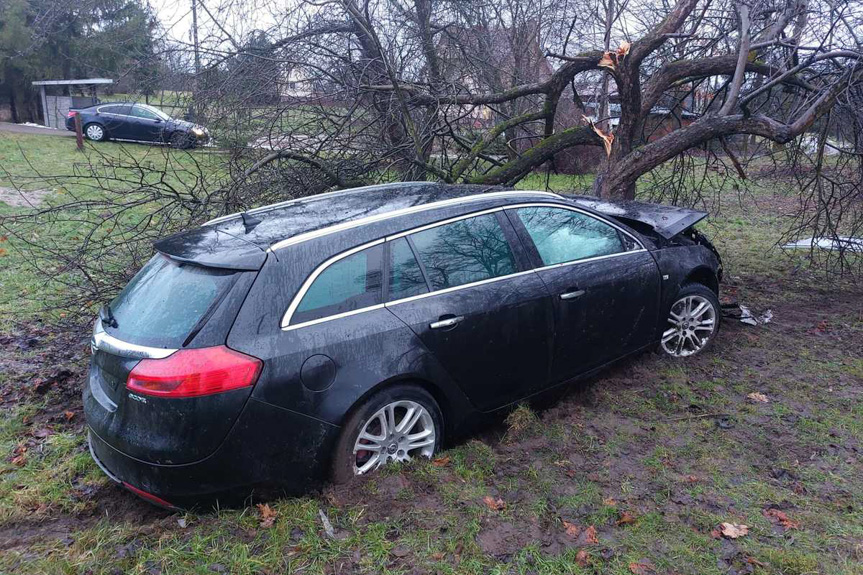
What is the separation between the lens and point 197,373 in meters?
3.01

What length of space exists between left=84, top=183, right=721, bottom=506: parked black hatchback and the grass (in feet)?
0.77

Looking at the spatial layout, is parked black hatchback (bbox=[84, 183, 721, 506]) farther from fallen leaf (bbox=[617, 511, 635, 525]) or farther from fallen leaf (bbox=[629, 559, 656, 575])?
fallen leaf (bbox=[629, 559, 656, 575])

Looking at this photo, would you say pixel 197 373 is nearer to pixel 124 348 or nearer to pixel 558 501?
pixel 124 348

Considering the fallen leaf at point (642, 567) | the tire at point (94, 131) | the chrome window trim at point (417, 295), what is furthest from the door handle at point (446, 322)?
the tire at point (94, 131)

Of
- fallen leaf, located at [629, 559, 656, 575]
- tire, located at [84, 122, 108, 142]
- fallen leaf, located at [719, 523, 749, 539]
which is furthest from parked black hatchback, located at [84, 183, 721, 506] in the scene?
tire, located at [84, 122, 108, 142]

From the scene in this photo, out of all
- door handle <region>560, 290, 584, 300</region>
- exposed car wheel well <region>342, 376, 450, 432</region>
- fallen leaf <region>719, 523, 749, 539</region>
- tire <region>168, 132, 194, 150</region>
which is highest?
tire <region>168, 132, 194, 150</region>

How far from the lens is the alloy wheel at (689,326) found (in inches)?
205

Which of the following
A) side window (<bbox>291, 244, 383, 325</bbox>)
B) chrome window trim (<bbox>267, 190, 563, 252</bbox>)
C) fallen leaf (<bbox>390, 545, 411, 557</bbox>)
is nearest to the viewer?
fallen leaf (<bbox>390, 545, 411, 557</bbox>)

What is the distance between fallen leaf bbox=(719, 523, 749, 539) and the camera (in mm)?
3137

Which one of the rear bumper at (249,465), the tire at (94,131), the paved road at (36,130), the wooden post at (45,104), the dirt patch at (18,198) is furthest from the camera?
the wooden post at (45,104)

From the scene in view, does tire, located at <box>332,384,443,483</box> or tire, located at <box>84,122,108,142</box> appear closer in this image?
tire, located at <box>332,384,443,483</box>

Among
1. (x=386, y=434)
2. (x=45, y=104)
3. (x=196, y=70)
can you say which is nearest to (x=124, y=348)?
(x=386, y=434)

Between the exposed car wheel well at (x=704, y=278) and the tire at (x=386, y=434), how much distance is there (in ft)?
8.74

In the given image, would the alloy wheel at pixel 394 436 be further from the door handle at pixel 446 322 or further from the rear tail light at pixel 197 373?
the rear tail light at pixel 197 373
